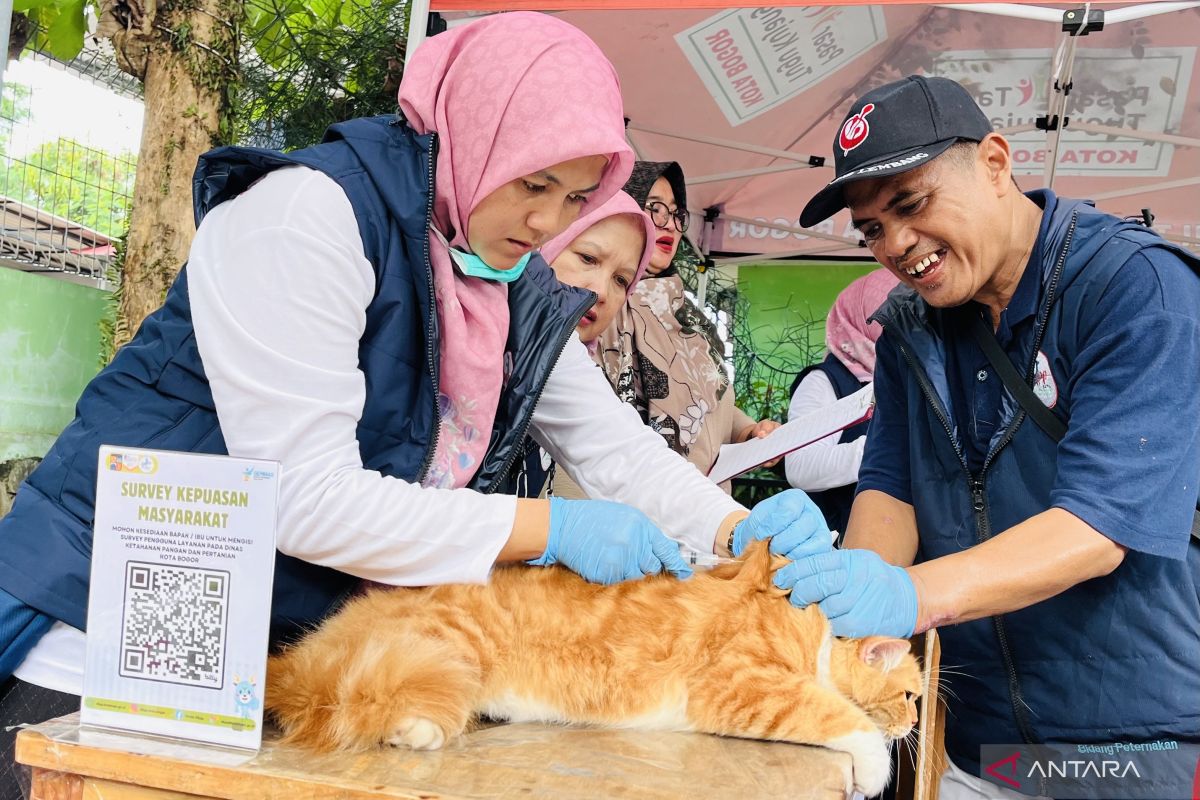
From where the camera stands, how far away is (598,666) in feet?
4.45

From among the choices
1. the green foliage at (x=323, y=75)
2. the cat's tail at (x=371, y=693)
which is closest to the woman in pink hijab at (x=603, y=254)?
the cat's tail at (x=371, y=693)

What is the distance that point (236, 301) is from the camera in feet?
3.79

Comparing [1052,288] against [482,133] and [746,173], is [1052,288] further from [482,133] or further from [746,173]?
[746,173]

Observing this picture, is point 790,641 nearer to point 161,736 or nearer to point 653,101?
point 161,736

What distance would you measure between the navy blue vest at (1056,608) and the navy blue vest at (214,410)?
1.04 metres

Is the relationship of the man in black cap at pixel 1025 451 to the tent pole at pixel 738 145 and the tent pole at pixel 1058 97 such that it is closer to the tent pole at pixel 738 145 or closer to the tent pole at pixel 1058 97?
A: the tent pole at pixel 1058 97

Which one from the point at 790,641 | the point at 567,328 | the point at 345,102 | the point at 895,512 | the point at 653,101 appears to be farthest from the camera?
the point at 653,101

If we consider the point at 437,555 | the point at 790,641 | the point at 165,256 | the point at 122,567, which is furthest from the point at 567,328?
the point at 165,256

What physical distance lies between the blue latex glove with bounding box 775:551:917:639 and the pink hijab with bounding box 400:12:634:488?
0.55m

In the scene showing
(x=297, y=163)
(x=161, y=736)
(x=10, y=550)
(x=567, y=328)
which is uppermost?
(x=297, y=163)

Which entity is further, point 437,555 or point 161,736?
point 437,555

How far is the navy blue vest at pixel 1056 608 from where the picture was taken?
1.54 metres

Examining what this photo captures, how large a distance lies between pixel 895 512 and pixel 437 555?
1131 millimetres

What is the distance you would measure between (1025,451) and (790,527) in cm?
54
